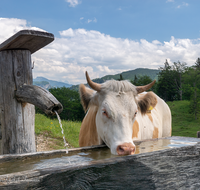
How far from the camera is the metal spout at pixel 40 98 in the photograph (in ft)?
7.57

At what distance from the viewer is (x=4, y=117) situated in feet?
8.91

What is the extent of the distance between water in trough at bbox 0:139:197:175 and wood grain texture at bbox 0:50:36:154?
20.2 inches

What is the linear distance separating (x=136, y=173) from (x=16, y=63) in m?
1.86

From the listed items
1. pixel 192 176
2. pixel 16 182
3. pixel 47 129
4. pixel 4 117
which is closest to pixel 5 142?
pixel 4 117

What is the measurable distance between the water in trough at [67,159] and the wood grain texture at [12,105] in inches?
20.2

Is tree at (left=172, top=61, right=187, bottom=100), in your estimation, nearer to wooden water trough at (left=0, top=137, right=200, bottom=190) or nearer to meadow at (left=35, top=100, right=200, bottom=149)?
meadow at (left=35, top=100, right=200, bottom=149)

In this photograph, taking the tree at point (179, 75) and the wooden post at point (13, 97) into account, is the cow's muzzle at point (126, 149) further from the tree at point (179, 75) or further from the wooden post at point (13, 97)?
the tree at point (179, 75)

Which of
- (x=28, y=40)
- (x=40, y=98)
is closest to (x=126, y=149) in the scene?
(x=40, y=98)

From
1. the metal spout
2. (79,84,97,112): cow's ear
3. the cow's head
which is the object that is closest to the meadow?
(79,84,97,112): cow's ear

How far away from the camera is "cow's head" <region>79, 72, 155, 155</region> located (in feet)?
9.18

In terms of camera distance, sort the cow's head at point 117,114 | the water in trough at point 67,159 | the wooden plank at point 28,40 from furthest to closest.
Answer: the cow's head at point 117,114 → the wooden plank at point 28,40 → the water in trough at point 67,159

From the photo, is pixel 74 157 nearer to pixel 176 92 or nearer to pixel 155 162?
pixel 155 162

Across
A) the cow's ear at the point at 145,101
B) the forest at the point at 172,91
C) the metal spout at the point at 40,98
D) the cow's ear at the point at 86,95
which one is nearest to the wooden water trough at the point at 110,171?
the metal spout at the point at 40,98

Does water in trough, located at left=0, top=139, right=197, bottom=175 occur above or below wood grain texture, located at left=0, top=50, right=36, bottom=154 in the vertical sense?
below
